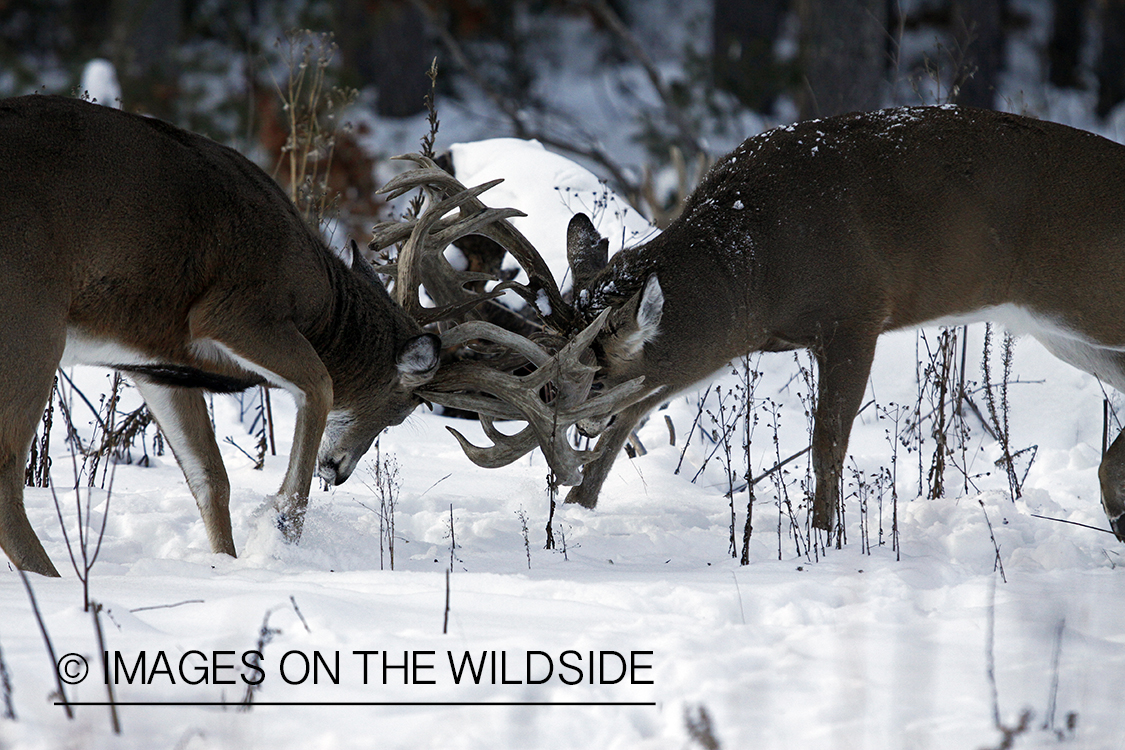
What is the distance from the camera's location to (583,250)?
6.37 meters

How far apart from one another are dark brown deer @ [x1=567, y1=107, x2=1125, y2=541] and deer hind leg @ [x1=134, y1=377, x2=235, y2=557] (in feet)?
6.05

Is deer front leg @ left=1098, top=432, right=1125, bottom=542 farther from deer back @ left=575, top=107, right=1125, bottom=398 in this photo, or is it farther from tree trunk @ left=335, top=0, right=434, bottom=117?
tree trunk @ left=335, top=0, right=434, bottom=117

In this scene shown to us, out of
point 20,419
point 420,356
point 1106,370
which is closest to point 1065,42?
point 1106,370

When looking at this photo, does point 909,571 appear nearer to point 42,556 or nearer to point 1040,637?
point 1040,637

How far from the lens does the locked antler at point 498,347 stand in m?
5.57

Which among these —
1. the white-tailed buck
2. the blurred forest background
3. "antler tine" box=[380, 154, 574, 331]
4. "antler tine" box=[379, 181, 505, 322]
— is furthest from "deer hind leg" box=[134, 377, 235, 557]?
the blurred forest background

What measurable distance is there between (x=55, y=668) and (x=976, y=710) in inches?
81.5

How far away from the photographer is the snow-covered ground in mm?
2684

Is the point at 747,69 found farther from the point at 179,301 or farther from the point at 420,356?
the point at 179,301

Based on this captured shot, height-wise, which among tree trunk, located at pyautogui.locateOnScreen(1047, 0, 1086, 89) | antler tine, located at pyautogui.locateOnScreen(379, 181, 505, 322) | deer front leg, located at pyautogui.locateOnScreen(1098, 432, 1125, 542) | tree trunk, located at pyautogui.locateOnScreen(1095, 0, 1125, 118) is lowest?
deer front leg, located at pyautogui.locateOnScreen(1098, 432, 1125, 542)

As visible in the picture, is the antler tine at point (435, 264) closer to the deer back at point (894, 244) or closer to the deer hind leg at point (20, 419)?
the deer back at point (894, 244)

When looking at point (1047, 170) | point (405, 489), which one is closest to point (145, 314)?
point (405, 489)

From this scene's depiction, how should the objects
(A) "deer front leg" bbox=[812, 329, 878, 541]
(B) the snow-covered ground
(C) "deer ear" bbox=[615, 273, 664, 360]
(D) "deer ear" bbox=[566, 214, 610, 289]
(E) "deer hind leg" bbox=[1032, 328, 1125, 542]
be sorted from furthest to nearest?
1. (D) "deer ear" bbox=[566, 214, 610, 289]
2. (A) "deer front leg" bbox=[812, 329, 878, 541]
3. (E) "deer hind leg" bbox=[1032, 328, 1125, 542]
4. (C) "deer ear" bbox=[615, 273, 664, 360]
5. (B) the snow-covered ground

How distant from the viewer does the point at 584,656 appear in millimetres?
3135
